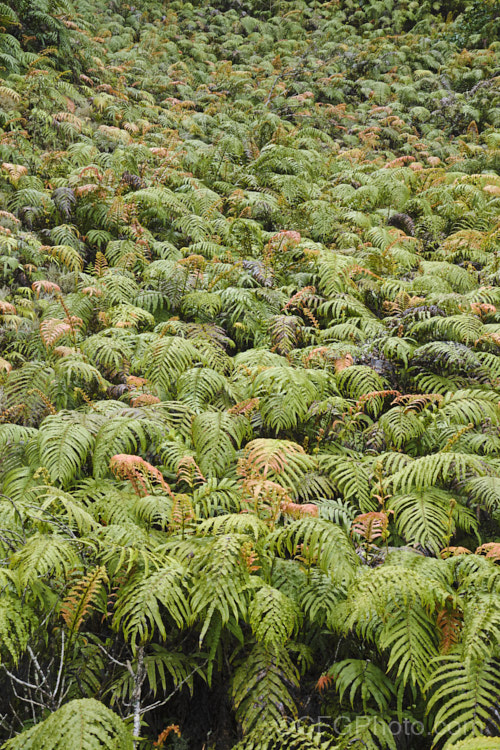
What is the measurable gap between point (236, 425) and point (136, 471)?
2.55 ft

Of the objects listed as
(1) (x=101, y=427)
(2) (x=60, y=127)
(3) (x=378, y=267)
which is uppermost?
(2) (x=60, y=127)

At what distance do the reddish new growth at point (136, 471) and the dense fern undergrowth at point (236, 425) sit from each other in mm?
34

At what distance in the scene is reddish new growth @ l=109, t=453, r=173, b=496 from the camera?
267 cm

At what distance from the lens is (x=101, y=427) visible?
3230 millimetres

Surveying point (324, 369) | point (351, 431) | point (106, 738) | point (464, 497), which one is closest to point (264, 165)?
point (324, 369)

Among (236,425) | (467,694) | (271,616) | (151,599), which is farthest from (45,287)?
(467,694)

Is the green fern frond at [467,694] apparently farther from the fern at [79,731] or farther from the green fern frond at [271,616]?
the fern at [79,731]

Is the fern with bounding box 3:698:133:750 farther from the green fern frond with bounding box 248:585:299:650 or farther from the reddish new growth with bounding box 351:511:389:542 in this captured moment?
the reddish new growth with bounding box 351:511:389:542

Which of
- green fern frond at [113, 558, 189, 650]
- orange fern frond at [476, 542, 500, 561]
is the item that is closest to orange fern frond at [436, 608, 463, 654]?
orange fern frond at [476, 542, 500, 561]

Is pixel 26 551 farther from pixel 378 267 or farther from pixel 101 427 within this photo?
pixel 378 267

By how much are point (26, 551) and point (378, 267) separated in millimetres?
4911

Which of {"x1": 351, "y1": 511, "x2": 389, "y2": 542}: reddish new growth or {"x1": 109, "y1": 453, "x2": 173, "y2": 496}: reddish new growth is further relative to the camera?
{"x1": 109, "y1": 453, "x2": 173, "y2": 496}: reddish new growth

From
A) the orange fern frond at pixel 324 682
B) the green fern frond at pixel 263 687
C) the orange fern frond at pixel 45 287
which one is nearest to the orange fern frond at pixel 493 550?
the orange fern frond at pixel 324 682

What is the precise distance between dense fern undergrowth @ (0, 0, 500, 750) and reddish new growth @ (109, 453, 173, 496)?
34mm
